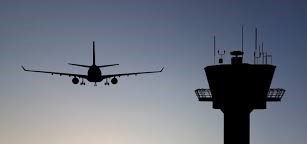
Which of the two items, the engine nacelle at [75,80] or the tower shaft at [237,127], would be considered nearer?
the tower shaft at [237,127]

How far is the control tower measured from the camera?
267 ft

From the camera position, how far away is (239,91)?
82250 mm

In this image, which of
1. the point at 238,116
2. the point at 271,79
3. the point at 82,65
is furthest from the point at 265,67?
the point at 82,65

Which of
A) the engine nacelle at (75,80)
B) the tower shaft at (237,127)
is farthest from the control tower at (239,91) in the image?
the engine nacelle at (75,80)

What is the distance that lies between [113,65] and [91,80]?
13.3 m

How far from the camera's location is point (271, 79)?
8481 centimetres

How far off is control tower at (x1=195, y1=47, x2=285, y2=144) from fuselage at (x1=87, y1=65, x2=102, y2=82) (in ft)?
123

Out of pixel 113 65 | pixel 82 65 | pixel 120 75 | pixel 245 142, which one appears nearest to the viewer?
pixel 245 142

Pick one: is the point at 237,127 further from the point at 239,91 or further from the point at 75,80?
the point at 75,80

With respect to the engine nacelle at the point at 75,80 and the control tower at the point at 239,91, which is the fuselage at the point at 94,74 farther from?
the control tower at the point at 239,91

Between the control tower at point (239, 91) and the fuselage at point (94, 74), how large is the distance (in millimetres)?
37372

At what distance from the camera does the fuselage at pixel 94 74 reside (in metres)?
116

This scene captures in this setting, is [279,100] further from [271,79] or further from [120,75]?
[120,75]

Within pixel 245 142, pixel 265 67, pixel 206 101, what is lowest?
pixel 245 142
